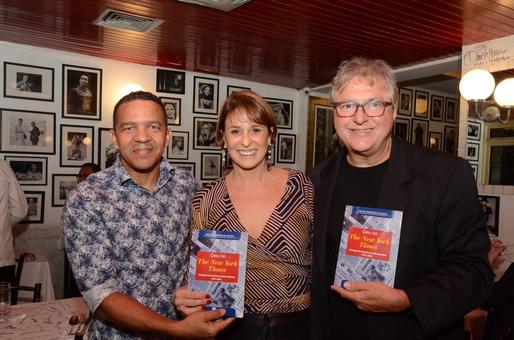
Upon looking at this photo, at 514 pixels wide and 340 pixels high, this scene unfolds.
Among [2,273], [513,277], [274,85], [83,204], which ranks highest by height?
[274,85]

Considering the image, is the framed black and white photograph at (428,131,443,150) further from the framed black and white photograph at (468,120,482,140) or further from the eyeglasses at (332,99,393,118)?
the eyeglasses at (332,99,393,118)

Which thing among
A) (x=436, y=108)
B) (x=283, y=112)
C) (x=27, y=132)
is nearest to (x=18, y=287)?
(x=27, y=132)

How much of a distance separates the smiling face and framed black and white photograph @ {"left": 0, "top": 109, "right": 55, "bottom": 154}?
531 cm

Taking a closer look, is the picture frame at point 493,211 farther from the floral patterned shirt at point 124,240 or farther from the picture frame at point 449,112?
the picture frame at point 449,112

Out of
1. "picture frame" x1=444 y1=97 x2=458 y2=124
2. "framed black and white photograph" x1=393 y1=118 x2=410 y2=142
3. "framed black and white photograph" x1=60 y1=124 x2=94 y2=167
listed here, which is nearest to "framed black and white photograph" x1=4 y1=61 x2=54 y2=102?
"framed black and white photograph" x1=60 y1=124 x2=94 y2=167

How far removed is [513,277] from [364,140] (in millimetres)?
2205

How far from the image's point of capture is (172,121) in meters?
7.11

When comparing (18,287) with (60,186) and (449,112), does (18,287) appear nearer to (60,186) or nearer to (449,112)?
(60,186)

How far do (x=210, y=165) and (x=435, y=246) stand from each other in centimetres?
603

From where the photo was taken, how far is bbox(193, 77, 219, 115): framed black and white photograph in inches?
288

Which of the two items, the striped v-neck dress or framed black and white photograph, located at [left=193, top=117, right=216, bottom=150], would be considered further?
framed black and white photograph, located at [left=193, top=117, right=216, bottom=150]

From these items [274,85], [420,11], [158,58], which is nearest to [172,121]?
[158,58]

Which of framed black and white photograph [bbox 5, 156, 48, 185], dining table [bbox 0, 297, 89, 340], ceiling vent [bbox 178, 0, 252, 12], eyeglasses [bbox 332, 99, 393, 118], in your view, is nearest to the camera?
eyeglasses [bbox 332, 99, 393, 118]

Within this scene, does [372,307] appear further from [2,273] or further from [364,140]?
[2,273]
